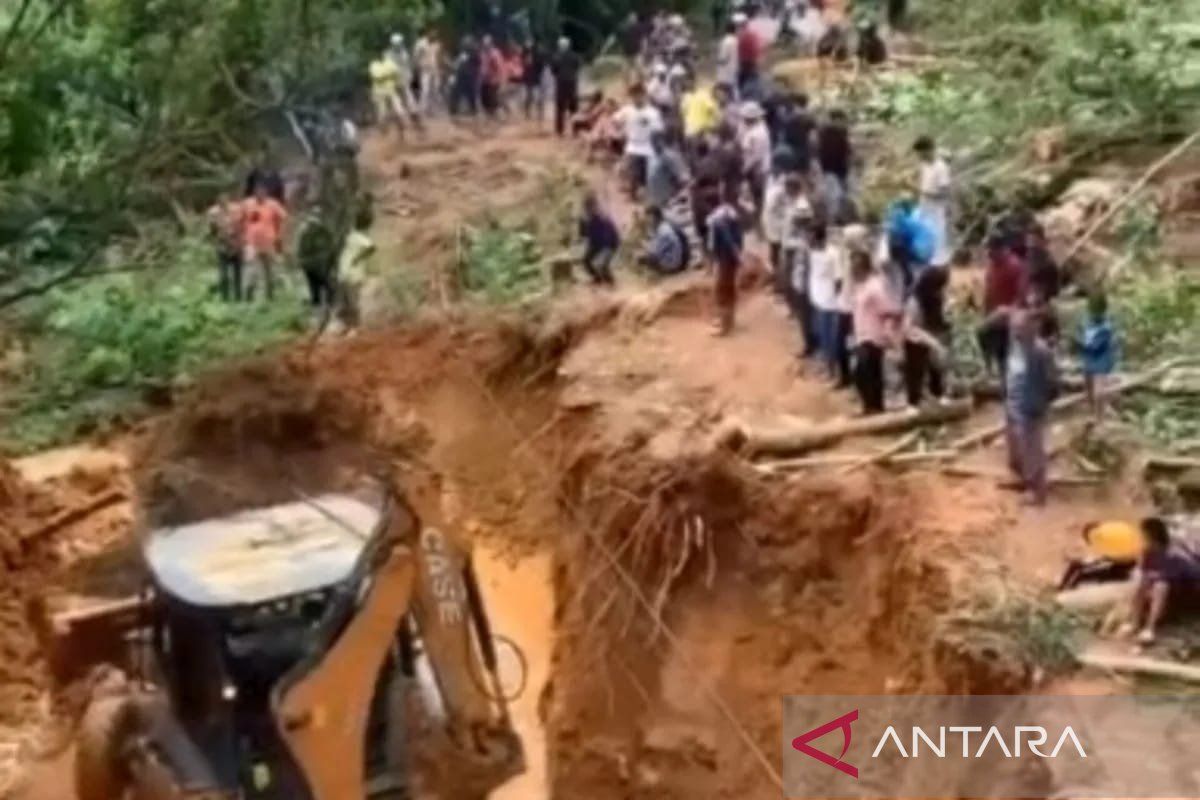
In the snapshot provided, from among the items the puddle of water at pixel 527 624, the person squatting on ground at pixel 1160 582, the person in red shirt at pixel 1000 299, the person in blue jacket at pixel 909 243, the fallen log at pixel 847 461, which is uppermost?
the person in blue jacket at pixel 909 243

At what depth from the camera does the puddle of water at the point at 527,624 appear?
13.9 meters

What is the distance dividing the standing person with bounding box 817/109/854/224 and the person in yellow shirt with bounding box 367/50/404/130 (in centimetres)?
670

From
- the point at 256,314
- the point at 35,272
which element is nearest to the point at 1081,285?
the point at 256,314

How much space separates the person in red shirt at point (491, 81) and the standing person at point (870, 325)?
1068 centimetres

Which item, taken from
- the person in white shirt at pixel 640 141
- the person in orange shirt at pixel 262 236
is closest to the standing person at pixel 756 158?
the person in white shirt at pixel 640 141

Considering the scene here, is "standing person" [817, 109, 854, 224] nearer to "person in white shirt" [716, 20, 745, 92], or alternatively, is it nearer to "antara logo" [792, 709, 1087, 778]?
"person in white shirt" [716, 20, 745, 92]

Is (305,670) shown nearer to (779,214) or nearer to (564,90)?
(779,214)

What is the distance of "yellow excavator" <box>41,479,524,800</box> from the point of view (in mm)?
9344

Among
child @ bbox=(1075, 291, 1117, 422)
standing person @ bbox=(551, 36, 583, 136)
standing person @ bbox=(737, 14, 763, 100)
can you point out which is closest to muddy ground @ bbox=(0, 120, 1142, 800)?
child @ bbox=(1075, 291, 1117, 422)

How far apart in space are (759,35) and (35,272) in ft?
26.1

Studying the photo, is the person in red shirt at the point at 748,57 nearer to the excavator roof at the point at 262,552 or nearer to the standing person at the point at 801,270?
the standing person at the point at 801,270

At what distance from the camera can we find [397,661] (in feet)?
33.1

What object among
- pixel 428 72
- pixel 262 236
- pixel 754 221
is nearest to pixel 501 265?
pixel 262 236

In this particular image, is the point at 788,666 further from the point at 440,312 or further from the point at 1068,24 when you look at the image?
the point at 1068,24
